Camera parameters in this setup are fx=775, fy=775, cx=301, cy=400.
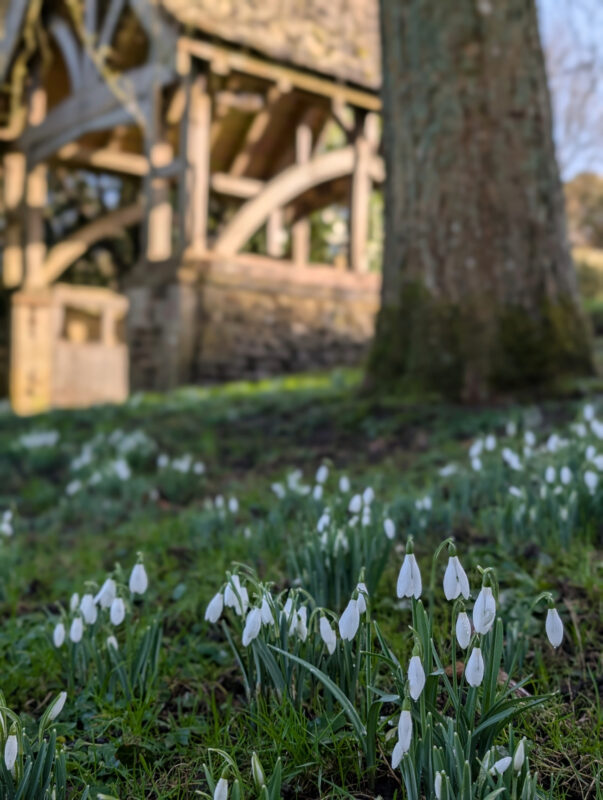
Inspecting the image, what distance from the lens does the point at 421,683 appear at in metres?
1.28

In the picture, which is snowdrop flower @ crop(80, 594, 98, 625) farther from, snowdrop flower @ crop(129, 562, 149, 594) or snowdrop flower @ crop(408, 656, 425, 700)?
snowdrop flower @ crop(408, 656, 425, 700)

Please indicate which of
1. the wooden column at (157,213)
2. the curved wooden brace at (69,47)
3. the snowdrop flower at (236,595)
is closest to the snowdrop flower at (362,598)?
the snowdrop flower at (236,595)

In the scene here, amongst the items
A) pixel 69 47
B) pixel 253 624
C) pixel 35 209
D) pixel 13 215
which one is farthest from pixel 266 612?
pixel 13 215

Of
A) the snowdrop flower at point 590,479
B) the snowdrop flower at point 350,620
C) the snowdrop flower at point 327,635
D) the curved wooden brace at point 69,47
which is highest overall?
the curved wooden brace at point 69,47

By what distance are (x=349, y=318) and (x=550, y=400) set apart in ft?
25.5

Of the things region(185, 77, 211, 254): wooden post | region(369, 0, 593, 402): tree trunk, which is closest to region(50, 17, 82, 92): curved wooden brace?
region(185, 77, 211, 254): wooden post

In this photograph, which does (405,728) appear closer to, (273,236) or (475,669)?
(475,669)

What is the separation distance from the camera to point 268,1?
11.8 m

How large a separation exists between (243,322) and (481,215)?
20.9 feet

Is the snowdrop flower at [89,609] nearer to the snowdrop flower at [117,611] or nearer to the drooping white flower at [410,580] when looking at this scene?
the snowdrop flower at [117,611]

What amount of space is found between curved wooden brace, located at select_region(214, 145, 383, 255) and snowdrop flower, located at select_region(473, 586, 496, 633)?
10055 millimetres

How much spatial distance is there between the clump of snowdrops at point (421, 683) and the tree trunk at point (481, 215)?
3591 mm

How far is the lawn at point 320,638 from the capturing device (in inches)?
54.0

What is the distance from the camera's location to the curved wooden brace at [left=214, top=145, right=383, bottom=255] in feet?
36.7
